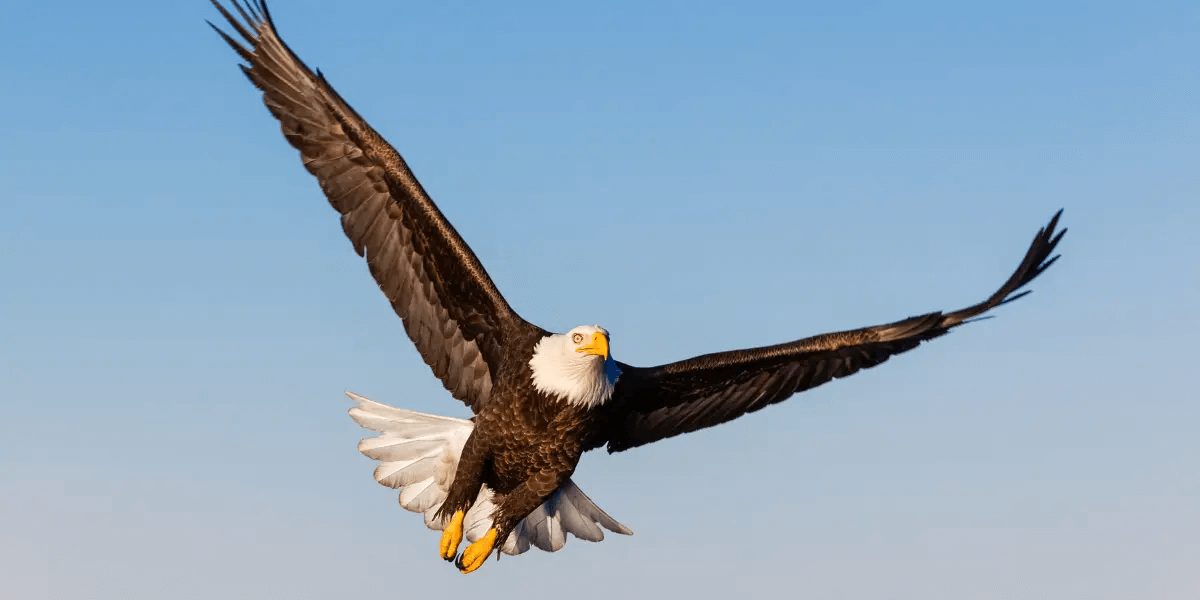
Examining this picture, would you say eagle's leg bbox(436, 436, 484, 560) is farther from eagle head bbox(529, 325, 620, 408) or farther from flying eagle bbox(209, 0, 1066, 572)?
eagle head bbox(529, 325, 620, 408)

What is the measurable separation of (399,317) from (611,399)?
1.43 metres

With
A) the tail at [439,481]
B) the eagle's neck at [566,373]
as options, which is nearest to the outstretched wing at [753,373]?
the eagle's neck at [566,373]

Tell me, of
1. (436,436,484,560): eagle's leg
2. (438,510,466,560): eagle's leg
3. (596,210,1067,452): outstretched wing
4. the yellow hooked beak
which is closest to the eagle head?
the yellow hooked beak

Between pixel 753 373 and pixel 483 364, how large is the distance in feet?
5.64

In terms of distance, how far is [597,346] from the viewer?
436 inches

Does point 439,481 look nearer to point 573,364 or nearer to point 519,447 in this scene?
point 519,447

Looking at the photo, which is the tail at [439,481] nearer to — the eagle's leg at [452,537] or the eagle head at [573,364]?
the eagle's leg at [452,537]

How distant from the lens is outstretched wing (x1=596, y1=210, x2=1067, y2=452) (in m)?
11.6

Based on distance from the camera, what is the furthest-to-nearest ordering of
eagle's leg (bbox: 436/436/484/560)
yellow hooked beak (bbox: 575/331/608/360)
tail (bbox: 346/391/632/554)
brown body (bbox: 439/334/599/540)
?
tail (bbox: 346/391/632/554)
eagle's leg (bbox: 436/436/484/560)
brown body (bbox: 439/334/599/540)
yellow hooked beak (bbox: 575/331/608/360)

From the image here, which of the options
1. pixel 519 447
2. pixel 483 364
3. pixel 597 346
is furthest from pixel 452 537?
pixel 597 346

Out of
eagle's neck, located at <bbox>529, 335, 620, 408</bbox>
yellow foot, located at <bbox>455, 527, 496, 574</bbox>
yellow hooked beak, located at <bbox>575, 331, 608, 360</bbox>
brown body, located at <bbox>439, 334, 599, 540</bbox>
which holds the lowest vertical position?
yellow foot, located at <bbox>455, 527, 496, 574</bbox>

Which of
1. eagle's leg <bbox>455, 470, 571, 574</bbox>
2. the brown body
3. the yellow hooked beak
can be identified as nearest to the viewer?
the yellow hooked beak

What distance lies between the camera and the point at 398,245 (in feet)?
38.3

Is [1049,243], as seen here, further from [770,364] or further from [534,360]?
[534,360]
